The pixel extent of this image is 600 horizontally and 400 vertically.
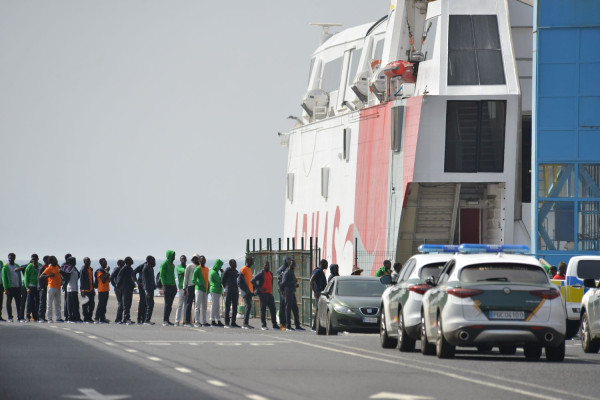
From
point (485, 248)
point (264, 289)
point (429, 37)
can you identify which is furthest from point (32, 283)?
point (485, 248)

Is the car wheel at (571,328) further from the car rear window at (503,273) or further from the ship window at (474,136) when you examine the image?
the ship window at (474,136)

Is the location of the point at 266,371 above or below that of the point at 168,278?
below

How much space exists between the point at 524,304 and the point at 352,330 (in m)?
9.91

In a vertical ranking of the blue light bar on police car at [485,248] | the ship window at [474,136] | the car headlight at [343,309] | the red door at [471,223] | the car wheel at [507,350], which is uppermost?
the ship window at [474,136]

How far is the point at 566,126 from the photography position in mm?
40938

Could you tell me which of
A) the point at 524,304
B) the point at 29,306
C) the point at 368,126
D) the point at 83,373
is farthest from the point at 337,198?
the point at 83,373

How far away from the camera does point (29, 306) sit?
3731 cm

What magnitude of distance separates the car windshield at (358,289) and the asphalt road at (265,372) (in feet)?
18.5

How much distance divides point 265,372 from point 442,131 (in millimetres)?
28153

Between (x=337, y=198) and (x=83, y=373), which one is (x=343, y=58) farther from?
(x=83, y=373)

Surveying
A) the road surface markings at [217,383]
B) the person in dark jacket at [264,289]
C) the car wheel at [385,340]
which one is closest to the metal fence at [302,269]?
the person in dark jacket at [264,289]

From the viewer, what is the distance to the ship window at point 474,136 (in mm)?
43625

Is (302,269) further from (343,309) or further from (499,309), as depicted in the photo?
(499,309)

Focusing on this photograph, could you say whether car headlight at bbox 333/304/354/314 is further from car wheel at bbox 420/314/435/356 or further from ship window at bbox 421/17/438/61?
ship window at bbox 421/17/438/61
